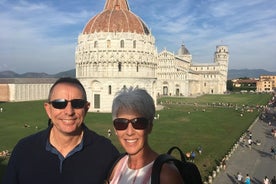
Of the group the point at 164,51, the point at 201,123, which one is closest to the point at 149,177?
the point at 201,123

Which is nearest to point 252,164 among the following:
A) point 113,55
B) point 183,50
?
point 113,55

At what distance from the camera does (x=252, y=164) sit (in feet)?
73.5

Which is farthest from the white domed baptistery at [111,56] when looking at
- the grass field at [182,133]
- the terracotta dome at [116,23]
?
the grass field at [182,133]

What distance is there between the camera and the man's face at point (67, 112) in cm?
439

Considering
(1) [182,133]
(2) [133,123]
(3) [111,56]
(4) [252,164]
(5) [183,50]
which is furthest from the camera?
(5) [183,50]

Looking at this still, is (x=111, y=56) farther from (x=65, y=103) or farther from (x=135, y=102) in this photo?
(x=135, y=102)

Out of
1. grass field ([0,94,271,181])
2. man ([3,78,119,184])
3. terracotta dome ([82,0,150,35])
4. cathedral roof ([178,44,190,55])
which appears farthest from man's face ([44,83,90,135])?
cathedral roof ([178,44,190,55])

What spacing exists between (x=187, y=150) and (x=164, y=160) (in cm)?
2214

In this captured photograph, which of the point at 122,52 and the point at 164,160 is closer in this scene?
the point at 164,160

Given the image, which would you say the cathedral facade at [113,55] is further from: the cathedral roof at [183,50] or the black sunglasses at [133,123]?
the cathedral roof at [183,50]

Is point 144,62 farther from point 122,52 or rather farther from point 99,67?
point 99,67

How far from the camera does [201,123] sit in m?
40.2

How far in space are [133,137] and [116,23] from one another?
49323mm

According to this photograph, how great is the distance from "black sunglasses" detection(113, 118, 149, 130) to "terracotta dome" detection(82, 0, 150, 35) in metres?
48.1
